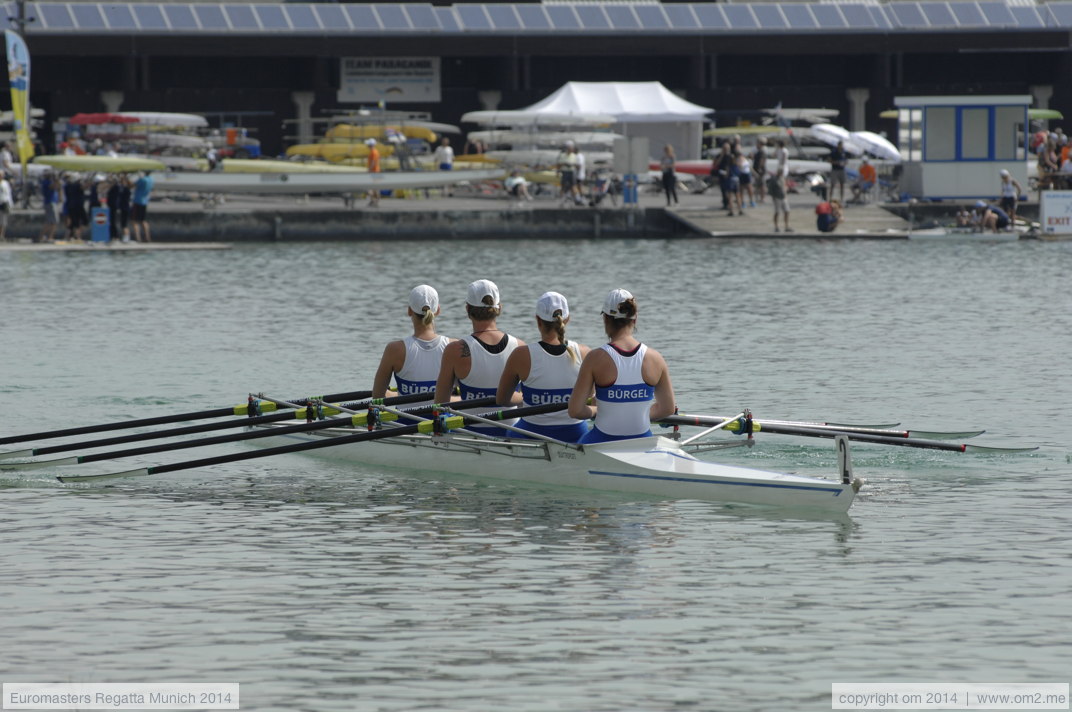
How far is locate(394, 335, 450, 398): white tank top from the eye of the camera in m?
16.1

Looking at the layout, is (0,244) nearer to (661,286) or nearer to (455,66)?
(661,286)

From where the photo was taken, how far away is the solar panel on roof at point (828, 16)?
232 ft

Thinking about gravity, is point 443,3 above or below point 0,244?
above

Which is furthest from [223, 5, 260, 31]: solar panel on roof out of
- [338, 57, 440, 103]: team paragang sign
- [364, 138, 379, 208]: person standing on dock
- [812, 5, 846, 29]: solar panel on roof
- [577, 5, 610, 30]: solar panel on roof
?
[812, 5, 846, 29]: solar panel on roof

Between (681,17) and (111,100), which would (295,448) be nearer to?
(111,100)

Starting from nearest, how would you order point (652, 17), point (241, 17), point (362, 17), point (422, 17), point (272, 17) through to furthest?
point (241, 17)
point (272, 17)
point (362, 17)
point (422, 17)
point (652, 17)

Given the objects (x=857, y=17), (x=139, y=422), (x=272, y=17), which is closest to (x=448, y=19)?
(x=272, y=17)

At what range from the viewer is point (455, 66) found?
73125 mm

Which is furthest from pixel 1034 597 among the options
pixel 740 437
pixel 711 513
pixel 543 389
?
pixel 740 437

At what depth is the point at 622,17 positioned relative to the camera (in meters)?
70.1

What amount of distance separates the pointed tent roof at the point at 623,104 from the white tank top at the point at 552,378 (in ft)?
140

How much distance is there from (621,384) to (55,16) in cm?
5720

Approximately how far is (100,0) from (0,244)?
77.7 ft

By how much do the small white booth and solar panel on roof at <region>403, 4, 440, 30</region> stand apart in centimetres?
2486
